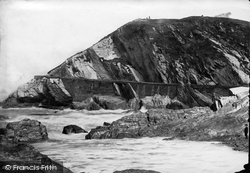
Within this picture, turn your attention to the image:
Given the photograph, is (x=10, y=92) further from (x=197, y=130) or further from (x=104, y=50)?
(x=197, y=130)

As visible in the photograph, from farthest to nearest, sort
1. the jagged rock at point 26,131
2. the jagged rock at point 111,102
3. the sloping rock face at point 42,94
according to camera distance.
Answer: the sloping rock face at point 42,94 < the jagged rock at point 111,102 < the jagged rock at point 26,131

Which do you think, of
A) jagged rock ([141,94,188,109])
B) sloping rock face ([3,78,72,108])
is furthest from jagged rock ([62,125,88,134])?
sloping rock face ([3,78,72,108])

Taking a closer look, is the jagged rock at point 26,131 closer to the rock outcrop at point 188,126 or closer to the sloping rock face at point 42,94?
the rock outcrop at point 188,126

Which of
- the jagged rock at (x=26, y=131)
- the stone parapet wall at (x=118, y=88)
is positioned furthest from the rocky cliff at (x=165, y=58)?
the jagged rock at (x=26, y=131)

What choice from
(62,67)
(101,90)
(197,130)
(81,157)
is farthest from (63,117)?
(81,157)

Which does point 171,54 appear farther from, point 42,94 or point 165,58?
point 42,94

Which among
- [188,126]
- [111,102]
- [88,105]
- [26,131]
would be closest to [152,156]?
[188,126]
